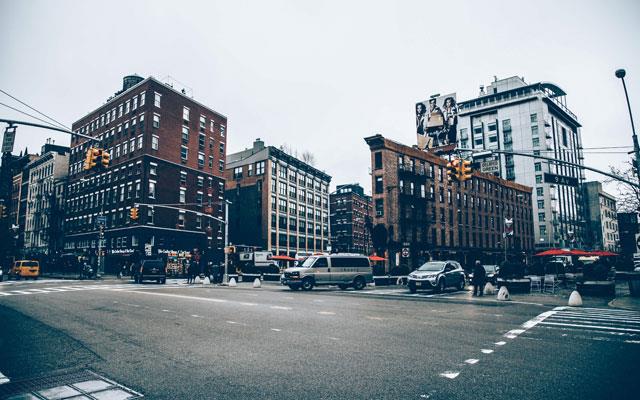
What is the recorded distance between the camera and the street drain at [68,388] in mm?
4613

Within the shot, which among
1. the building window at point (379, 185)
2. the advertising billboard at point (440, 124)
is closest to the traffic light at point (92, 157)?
the building window at point (379, 185)

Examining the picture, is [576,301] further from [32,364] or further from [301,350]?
[32,364]

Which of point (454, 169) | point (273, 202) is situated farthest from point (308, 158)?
point (454, 169)

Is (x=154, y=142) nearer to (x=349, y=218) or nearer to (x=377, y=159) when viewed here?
(x=377, y=159)

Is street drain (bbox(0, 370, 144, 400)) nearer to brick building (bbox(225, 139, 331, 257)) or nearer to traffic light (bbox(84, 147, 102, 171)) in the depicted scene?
traffic light (bbox(84, 147, 102, 171))

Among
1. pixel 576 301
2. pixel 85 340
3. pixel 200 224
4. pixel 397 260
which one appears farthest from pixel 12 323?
pixel 200 224

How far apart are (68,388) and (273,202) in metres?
64.9

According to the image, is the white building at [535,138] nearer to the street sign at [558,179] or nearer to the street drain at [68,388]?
the street sign at [558,179]

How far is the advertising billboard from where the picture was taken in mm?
64000

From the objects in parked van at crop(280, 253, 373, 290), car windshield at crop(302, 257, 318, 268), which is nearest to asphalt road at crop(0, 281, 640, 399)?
parked van at crop(280, 253, 373, 290)

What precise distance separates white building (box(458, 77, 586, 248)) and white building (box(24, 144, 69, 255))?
81.2 metres

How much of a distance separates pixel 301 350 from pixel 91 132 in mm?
71087

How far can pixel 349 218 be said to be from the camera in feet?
312

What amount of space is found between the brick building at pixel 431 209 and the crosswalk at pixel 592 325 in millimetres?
23098
